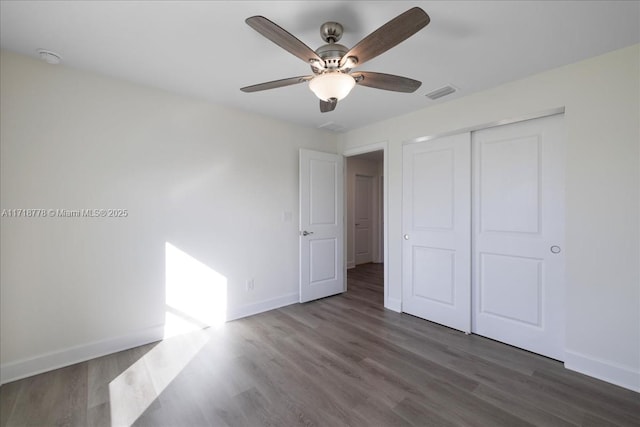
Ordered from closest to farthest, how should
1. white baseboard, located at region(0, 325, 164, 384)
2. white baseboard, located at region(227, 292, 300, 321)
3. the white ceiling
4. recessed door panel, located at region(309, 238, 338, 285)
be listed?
the white ceiling
white baseboard, located at region(0, 325, 164, 384)
white baseboard, located at region(227, 292, 300, 321)
recessed door panel, located at region(309, 238, 338, 285)

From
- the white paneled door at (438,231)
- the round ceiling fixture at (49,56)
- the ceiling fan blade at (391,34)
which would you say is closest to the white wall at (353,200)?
the white paneled door at (438,231)

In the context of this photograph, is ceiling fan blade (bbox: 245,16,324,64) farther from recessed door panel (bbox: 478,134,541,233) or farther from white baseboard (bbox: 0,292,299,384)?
white baseboard (bbox: 0,292,299,384)

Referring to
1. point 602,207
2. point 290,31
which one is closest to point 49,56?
point 290,31

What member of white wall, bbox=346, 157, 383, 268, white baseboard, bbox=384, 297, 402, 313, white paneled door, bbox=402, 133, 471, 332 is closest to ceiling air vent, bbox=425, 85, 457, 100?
white paneled door, bbox=402, 133, 471, 332

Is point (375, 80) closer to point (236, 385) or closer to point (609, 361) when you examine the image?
point (236, 385)

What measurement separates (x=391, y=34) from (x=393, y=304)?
9.86 feet

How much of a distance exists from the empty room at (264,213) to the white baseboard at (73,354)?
0.02m

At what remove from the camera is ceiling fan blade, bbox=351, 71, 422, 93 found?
1.74 metres

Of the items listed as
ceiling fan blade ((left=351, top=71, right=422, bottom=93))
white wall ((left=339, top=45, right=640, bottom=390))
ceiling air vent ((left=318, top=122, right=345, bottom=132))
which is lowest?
white wall ((left=339, top=45, right=640, bottom=390))

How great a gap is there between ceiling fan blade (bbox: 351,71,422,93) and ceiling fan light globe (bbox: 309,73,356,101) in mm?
120

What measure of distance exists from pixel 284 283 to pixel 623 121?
11.5 ft

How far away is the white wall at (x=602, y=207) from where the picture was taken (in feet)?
6.35

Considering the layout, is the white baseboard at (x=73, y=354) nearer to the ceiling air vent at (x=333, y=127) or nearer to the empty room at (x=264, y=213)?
the empty room at (x=264, y=213)

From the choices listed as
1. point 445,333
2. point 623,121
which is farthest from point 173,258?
point 623,121
